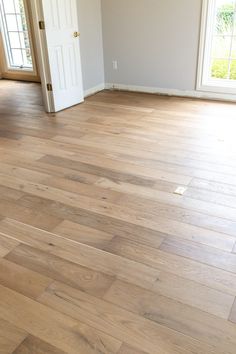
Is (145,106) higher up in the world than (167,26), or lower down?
lower down

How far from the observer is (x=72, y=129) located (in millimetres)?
3891

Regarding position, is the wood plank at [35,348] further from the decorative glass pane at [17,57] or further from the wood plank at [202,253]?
the decorative glass pane at [17,57]

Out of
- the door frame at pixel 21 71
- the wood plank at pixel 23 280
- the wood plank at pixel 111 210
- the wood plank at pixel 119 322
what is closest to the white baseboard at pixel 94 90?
the door frame at pixel 21 71

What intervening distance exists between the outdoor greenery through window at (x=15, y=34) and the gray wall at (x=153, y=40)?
1.70 m

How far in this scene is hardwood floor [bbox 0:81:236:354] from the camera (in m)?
1.54

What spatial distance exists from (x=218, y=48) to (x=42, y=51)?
226cm

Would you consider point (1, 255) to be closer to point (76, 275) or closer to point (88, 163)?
point (76, 275)

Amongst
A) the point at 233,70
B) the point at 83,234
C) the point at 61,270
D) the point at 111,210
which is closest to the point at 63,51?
the point at 233,70

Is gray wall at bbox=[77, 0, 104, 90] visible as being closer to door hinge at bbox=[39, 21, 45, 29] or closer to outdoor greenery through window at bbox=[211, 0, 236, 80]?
door hinge at bbox=[39, 21, 45, 29]

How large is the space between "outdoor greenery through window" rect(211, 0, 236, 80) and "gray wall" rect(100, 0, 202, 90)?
0.24 meters

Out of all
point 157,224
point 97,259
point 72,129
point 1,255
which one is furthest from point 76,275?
point 72,129

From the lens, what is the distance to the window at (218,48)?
4.35m

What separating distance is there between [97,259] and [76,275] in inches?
6.3

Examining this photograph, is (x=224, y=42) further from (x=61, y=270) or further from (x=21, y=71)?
(x=61, y=270)
